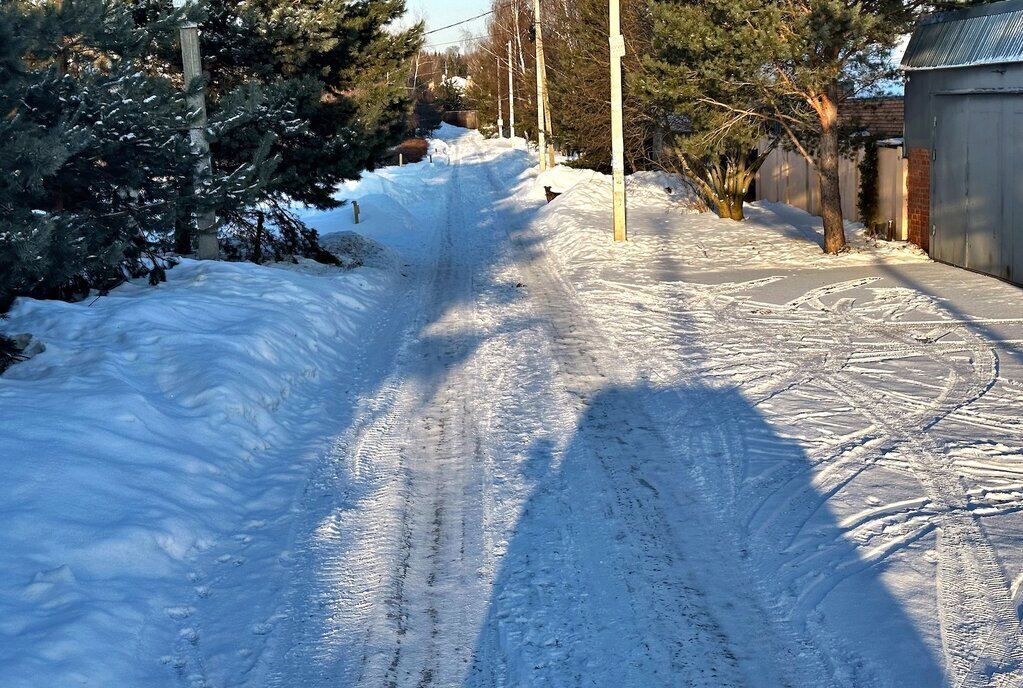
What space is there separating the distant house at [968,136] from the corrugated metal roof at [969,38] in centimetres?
2

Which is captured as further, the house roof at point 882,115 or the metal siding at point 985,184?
the house roof at point 882,115

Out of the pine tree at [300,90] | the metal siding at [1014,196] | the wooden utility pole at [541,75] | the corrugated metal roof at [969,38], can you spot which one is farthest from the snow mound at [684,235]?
the wooden utility pole at [541,75]

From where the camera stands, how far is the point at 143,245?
1274 centimetres

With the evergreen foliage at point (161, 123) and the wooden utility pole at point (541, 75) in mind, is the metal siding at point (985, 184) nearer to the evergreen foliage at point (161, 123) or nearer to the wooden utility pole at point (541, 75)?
the evergreen foliage at point (161, 123)

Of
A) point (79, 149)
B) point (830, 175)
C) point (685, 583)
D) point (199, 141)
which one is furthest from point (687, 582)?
point (830, 175)

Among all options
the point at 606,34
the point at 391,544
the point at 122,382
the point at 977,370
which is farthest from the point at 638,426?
the point at 606,34

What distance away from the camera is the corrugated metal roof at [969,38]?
14.3 meters

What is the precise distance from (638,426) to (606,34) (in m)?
21.1

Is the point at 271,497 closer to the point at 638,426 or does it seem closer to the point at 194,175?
the point at 638,426

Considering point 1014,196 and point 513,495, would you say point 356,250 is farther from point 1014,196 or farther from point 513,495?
point 513,495

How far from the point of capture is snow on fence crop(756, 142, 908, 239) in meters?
19.7

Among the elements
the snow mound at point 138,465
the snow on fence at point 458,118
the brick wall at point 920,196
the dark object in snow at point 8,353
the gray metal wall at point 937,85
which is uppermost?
the snow on fence at point 458,118

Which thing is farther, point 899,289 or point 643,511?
point 899,289

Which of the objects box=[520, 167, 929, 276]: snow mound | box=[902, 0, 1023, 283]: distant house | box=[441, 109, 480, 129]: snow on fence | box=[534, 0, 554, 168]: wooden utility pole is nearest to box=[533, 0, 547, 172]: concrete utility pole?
box=[534, 0, 554, 168]: wooden utility pole
